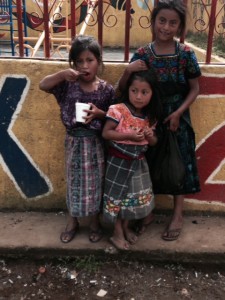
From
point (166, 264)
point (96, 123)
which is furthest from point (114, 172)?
point (166, 264)

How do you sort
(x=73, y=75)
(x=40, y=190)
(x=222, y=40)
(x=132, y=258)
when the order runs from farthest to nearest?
(x=222, y=40) < (x=40, y=190) < (x=132, y=258) < (x=73, y=75)

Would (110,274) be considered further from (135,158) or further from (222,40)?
(222,40)

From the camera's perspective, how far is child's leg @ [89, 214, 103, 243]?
9.09 ft

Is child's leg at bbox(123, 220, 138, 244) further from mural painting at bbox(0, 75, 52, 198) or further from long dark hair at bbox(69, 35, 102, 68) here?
long dark hair at bbox(69, 35, 102, 68)

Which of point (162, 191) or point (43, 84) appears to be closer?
point (43, 84)

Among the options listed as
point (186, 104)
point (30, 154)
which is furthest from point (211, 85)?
point (30, 154)

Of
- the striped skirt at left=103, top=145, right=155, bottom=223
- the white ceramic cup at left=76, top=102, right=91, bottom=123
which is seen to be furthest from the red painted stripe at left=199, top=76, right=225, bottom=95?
the white ceramic cup at left=76, top=102, right=91, bottom=123

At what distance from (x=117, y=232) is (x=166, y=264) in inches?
16.2

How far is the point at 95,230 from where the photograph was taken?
2822mm

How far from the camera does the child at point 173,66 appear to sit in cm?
233

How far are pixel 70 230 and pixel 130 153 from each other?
77cm

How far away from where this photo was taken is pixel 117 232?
8.89 ft

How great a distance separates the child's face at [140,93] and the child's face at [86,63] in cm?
27

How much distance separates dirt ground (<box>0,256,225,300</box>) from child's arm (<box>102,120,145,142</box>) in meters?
0.88
